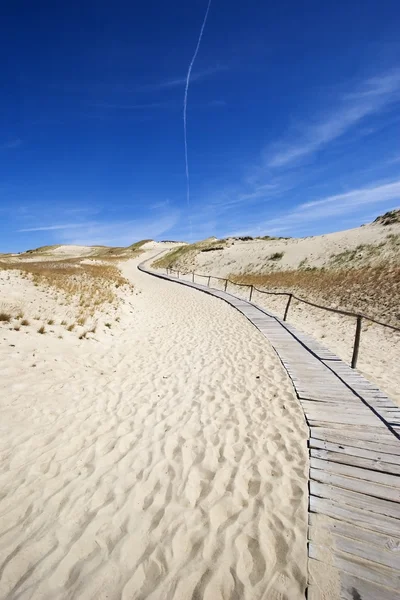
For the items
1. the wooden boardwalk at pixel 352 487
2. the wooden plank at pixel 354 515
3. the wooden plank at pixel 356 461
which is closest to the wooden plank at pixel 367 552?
the wooden boardwalk at pixel 352 487

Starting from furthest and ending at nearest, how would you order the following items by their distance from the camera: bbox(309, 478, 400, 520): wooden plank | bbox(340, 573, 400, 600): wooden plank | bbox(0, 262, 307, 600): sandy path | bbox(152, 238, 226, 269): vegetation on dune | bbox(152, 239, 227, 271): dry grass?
1. bbox(152, 238, 226, 269): vegetation on dune
2. bbox(152, 239, 227, 271): dry grass
3. bbox(309, 478, 400, 520): wooden plank
4. bbox(0, 262, 307, 600): sandy path
5. bbox(340, 573, 400, 600): wooden plank

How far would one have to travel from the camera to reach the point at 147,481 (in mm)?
3932

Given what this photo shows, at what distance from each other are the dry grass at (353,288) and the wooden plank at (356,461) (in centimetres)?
1164

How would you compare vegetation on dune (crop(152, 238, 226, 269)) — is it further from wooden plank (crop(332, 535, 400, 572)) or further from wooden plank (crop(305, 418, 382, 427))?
wooden plank (crop(332, 535, 400, 572))

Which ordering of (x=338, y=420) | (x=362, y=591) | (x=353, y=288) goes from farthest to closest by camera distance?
(x=353, y=288) < (x=338, y=420) < (x=362, y=591)

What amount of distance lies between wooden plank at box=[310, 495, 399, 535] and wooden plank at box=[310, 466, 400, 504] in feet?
0.83

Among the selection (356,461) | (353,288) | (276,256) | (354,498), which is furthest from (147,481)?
(276,256)

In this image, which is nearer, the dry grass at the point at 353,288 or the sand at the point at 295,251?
the dry grass at the point at 353,288

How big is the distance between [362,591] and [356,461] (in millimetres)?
1868

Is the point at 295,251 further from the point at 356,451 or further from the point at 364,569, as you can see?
the point at 364,569

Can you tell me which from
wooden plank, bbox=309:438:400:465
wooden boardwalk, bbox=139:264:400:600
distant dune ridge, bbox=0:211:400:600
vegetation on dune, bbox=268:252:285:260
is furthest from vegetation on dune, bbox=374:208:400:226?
wooden plank, bbox=309:438:400:465

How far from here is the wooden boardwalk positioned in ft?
8.76

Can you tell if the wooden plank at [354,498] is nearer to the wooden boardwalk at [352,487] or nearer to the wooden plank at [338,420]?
the wooden boardwalk at [352,487]

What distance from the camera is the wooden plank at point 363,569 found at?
8.57 ft
